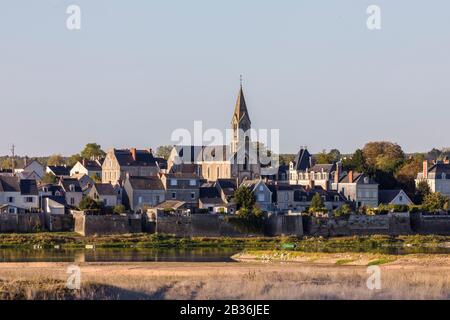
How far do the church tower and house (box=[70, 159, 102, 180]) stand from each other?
13.3 m

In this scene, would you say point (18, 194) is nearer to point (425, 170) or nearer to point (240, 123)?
point (240, 123)

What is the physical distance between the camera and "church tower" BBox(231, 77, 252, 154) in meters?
109

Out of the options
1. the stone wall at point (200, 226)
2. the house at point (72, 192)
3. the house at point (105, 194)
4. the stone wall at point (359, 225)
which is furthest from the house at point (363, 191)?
the house at point (72, 192)

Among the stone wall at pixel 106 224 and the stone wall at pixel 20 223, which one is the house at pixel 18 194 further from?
the stone wall at pixel 106 224

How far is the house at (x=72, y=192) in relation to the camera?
3597 inches

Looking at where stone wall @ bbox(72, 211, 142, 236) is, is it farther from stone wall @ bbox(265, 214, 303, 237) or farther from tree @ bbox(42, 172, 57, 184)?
tree @ bbox(42, 172, 57, 184)

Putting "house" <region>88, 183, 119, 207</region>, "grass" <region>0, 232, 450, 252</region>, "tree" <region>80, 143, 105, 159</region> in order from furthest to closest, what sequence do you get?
"tree" <region>80, 143, 105, 159</region> < "house" <region>88, 183, 119, 207</region> < "grass" <region>0, 232, 450, 252</region>

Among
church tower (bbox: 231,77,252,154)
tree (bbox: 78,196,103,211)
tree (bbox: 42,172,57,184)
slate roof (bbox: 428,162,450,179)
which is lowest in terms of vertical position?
tree (bbox: 78,196,103,211)

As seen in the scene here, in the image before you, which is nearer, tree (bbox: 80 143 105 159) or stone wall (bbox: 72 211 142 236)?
stone wall (bbox: 72 211 142 236)

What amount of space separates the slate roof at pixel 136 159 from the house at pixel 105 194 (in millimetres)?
12153

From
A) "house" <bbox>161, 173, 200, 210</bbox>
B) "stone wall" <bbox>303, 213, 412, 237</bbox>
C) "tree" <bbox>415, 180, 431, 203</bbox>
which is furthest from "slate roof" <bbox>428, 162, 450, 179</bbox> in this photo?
"house" <bbox>161, 173, 200, 210</bbox>

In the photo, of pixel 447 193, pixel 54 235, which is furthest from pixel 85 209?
pixel 447 193

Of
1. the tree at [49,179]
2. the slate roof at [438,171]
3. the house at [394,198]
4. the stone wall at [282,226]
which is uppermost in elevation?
the slate roof at [438,171]
